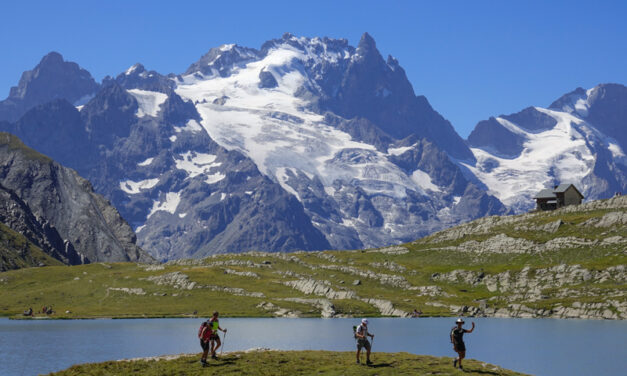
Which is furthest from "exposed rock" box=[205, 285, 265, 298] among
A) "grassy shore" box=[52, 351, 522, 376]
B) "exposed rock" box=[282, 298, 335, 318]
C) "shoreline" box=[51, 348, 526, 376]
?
"grassy shore" box=[52, 351, 522, 376]

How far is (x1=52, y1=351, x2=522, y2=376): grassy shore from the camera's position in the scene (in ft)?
204

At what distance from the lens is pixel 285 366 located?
65.3m

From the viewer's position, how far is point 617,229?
198m

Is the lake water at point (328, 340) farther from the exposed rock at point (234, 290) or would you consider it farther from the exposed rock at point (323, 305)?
the exposed rock at point (234, 290)

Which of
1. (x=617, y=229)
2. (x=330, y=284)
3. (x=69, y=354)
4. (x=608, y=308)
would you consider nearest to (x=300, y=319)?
(x=330, y=284)

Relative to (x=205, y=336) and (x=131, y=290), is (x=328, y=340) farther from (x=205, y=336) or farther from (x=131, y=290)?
(x=131, y=290)

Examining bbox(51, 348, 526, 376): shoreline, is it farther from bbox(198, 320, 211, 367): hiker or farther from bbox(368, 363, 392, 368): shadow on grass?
bbox(198, 320, 211, 367): hiker

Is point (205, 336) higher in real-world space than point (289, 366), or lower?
higher

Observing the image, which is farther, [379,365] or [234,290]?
[234,290]

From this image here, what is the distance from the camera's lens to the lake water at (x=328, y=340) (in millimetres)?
84125

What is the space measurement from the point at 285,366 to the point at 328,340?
44.3 meters

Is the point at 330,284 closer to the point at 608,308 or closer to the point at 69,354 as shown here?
the point at 608,308

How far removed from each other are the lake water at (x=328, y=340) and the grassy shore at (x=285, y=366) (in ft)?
14.9

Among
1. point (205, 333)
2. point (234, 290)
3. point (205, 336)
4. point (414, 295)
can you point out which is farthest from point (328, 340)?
point (234, 290)
